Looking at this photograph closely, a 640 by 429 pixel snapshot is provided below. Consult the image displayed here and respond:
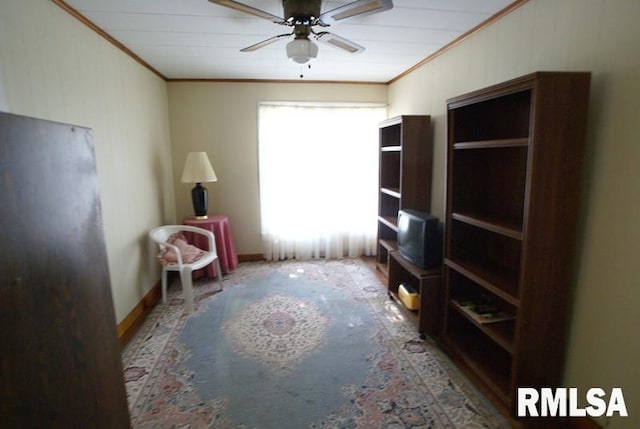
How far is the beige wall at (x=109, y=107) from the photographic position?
166cm

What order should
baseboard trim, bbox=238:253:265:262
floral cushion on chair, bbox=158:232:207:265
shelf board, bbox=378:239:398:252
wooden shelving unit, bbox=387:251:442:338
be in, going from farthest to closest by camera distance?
baseboard trim, bbox=238:253:265:262 → shelf board, bbox=378:239:398:252 → floral cushion on chair, bbox=158:232:207:265 → wooden shelving unit, bbox=387:251:442:338

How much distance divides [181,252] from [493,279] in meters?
2.71

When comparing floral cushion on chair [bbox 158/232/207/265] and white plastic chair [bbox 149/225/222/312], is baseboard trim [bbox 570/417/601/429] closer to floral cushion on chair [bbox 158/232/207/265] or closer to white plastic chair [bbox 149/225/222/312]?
white plastic chair [bbox 149/225/222/312]

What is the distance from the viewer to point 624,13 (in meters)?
1.39

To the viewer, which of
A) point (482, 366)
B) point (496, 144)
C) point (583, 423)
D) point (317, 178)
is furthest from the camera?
point (317, 178)

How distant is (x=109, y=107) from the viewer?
2.52 m

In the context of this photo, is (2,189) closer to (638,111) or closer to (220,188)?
(638,111)

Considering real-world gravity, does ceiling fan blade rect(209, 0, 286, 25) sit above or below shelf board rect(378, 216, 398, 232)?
above

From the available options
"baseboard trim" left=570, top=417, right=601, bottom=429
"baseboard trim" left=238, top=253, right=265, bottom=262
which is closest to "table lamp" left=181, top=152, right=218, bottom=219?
"baseboard trim" left=238, top=253, right=265, bottom=262

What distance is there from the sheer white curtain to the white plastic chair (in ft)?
3.10

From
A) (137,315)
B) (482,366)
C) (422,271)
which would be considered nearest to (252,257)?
(137,315)

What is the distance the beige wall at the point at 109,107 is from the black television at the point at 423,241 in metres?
2.38

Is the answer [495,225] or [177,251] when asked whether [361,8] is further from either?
[177,251]

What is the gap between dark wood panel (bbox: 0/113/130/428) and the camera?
0.78 metres
